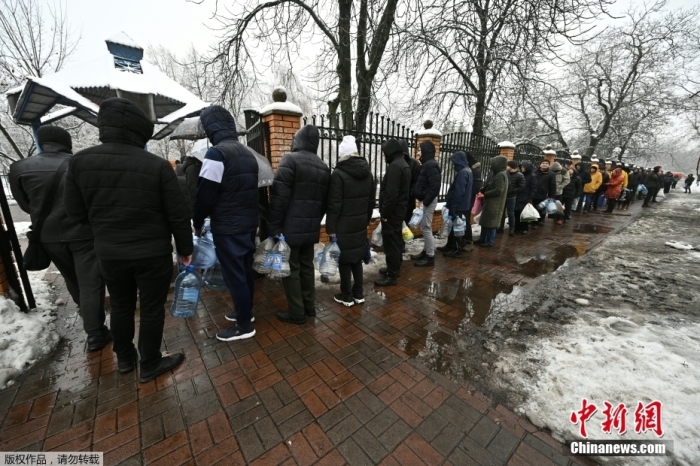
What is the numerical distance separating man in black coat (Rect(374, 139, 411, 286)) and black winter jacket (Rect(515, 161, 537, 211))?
14.9 feet

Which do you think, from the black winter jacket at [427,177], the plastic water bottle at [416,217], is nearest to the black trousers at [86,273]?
the plastic water bottle at [416,217]

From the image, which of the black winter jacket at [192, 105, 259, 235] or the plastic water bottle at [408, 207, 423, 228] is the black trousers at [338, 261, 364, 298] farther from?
the plastic water bottle at [408, 207, 423, 228]

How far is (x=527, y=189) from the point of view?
23.0ft

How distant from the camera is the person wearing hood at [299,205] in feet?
8.93

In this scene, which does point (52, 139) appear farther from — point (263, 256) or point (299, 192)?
point (299, 192)

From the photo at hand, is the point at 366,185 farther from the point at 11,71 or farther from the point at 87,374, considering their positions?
the point at 11,71

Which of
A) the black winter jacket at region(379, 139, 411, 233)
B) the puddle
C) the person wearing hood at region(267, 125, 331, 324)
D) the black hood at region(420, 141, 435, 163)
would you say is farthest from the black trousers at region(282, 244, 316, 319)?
the puddle

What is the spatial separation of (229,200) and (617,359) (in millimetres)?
3646

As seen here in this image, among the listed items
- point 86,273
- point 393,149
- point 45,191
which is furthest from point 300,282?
point 45,191

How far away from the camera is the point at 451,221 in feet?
17.0

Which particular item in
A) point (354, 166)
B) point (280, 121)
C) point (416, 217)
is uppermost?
point (280, 121)

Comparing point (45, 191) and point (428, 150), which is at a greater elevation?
point (428, 150)

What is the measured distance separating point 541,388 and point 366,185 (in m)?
2.37

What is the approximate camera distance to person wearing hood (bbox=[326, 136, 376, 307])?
120 inches
